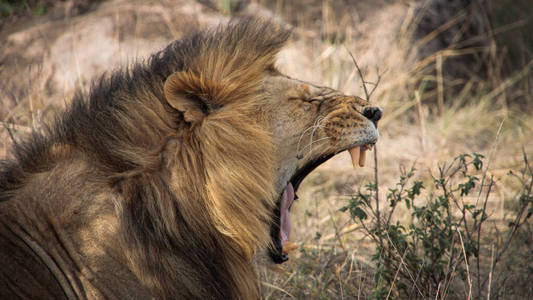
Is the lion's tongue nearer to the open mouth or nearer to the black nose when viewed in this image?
the open mouth

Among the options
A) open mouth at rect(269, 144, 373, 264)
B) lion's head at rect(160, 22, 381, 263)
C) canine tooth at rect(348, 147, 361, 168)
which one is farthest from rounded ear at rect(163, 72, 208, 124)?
canine tooth at rect(348, 147, 361, 168)

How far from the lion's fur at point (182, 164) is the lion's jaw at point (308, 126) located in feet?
0.36

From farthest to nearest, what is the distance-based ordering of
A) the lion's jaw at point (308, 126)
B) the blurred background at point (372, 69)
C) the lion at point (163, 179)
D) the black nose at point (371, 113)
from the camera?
the blurred background at point (372, 69), the black nose at point (371, 113), the lion's jaw at point (308, 126), the lion at point (163, 179)

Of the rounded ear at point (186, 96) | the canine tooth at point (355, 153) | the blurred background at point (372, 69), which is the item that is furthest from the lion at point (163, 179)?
the blurred background at point (372, 69)

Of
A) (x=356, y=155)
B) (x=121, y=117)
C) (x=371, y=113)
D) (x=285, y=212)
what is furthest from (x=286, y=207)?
(x=121, y=117)

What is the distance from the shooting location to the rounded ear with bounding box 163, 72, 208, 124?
86.5 inches

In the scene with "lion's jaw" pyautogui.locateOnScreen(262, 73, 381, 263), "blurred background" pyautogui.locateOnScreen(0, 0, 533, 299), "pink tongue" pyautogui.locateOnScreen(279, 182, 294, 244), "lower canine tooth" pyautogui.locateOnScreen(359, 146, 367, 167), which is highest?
"lion's jaw" pyautogui.locateOnScreen(262, 73, 381, 263)

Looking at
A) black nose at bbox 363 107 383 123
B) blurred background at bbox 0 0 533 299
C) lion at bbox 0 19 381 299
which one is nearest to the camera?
lion at bbox 0 19 381 299

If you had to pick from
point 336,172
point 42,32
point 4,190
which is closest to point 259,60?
point 4,190

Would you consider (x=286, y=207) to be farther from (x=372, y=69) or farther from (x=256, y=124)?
(x=372, y=69)

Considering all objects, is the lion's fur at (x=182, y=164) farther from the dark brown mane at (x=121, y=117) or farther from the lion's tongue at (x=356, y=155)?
the lion's tongue at (x=356, y=155)

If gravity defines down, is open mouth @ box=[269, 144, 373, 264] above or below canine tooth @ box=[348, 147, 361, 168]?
below

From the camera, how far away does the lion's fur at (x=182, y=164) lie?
2.20 m

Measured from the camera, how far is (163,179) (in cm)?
222
